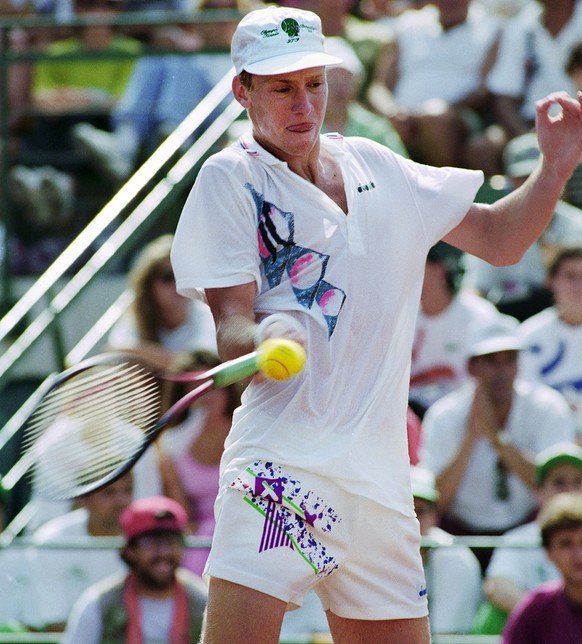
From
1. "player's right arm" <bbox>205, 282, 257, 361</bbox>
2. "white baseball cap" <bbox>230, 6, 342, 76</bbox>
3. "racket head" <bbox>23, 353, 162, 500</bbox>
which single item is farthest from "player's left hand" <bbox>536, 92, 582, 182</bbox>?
"racket head" <bbox>23, 353, 162, 500</bbox>

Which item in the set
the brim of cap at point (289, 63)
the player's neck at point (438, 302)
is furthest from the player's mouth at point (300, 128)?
the player's neck at point (438, 302)

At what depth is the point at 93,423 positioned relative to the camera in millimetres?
3660

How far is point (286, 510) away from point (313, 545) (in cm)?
11

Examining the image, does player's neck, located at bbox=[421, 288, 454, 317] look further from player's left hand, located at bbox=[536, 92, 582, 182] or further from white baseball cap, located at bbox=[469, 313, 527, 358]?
player's left hand, located at bbox=[536, 92, 582, 182]

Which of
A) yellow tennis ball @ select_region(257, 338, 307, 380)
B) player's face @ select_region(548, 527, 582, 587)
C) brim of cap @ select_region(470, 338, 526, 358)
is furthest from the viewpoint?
brim of cap @ select_region(470, 338, 526, 358)

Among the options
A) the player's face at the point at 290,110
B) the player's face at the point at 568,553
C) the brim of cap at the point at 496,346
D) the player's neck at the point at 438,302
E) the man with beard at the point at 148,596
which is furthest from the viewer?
the player's neck at the point at 438,302

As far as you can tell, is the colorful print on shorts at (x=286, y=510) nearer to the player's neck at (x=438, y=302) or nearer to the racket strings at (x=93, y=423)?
the racket strings at (x=93, y=423)

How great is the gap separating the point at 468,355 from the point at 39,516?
2423 mm

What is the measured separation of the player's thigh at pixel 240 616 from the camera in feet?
10.4

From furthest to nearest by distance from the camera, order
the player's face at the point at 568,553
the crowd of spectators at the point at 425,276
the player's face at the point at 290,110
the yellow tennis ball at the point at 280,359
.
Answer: the crowd of spectators at the point at 425,276 < the player's face at the point at 568,553 < the player's face at the point at 290,110 < the yellow tennis ball at the point at 280,359

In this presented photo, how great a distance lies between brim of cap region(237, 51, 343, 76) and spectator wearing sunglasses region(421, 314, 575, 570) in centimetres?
347

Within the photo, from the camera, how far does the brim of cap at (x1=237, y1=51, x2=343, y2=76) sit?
336 cm

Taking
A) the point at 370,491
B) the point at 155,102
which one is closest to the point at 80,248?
the point at 155,102

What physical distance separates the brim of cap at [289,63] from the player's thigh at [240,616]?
130 cm
